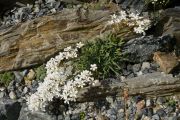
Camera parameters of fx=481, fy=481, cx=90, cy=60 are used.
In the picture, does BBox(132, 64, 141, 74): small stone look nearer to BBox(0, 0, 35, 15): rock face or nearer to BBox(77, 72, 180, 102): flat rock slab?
BBox(77, 72, 180, 102): flat rock slab

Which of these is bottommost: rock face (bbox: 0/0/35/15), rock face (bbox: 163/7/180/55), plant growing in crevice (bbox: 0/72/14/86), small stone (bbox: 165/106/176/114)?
small stone (bbox: 165/106/176/114)

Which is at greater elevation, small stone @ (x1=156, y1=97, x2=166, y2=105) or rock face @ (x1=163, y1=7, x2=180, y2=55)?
rock face @ (x1=163, y1=7, x2=180, y2=55)

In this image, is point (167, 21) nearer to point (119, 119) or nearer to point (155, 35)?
point (155, 35)

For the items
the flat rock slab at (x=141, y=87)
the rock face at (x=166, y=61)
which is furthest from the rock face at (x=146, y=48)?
the flat rock slab at (x=141, y=87)

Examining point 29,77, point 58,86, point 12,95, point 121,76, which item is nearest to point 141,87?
point 121,76

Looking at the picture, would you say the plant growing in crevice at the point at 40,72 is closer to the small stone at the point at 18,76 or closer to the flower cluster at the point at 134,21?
the small stone at the point at 18,76

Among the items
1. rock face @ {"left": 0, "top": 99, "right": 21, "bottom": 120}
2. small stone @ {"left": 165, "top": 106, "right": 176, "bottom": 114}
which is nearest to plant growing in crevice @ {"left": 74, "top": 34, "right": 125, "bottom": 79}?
small stone @ {"left": 165, "top": 106, "right": 176, "bottom": 114}
